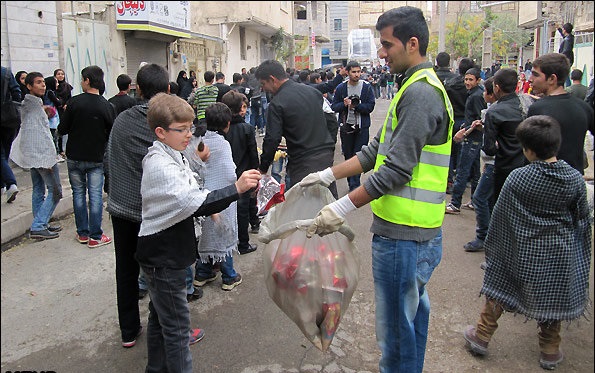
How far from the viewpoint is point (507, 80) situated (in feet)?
15.3

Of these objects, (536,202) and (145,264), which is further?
(536,202)

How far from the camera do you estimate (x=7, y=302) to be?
4.01 m

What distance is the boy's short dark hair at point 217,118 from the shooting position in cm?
425

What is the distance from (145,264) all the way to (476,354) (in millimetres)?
2231

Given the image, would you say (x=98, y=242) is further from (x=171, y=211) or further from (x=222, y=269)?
(x=171, y=211)

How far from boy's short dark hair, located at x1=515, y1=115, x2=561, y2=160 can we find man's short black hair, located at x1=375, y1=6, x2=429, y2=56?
44.0 inches

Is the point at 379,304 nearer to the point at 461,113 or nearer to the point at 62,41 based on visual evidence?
the point at 461,113

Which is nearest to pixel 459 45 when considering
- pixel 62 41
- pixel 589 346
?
pixel 62 41

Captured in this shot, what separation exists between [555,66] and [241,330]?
308 centimetres

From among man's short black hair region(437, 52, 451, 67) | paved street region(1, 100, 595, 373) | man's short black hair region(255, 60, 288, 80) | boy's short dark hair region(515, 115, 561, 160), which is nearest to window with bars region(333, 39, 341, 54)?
man's short black hair region(437, 52, 451, 67)

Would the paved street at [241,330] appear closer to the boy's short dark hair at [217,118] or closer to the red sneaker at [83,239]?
the red sneaker at [83,239]

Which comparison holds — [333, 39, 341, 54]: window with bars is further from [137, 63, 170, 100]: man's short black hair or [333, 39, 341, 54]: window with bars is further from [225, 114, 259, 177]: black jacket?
[137, 63, 170, 100]: man's short black hair

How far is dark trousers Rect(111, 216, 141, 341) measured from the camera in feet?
10.7

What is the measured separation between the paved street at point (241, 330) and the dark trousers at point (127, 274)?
168 millimetres
